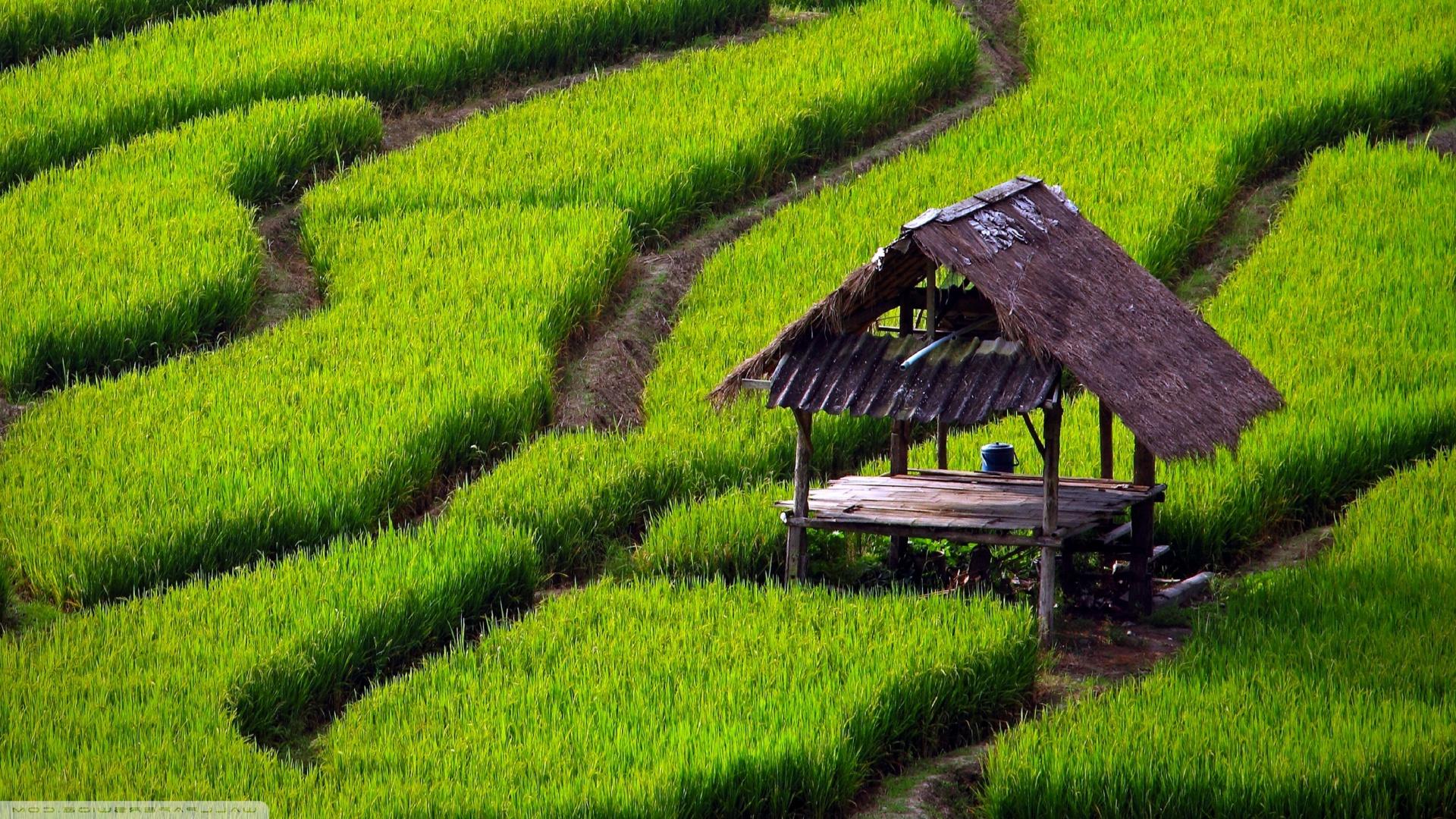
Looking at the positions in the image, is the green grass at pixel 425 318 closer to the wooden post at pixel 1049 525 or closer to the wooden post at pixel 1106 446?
the wooden post at pixel 1106 446

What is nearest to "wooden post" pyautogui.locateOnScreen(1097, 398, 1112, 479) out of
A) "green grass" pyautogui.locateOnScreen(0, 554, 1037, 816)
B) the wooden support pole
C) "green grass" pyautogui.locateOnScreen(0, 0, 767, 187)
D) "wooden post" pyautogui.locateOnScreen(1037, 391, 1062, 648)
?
the wooden support pole

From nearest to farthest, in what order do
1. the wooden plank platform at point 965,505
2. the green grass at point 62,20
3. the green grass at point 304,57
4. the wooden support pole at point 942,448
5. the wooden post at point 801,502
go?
the wooden plank platform at point 965,505, the wooden post at point 801,502, the wooden support pole at point 942,448, the green grass at point 304,57, the green grass at point 62,20

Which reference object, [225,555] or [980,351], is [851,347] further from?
[225,555]

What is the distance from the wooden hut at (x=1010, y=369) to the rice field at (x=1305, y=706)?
72cm

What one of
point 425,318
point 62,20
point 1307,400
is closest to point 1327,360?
point 1307,400

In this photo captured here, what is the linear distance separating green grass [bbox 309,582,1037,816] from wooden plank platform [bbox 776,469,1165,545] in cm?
31

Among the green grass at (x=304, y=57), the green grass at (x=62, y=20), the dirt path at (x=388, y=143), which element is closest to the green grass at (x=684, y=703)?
the dirt path at (x=388, y=143)

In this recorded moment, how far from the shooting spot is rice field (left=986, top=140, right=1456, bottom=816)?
5.19 meters

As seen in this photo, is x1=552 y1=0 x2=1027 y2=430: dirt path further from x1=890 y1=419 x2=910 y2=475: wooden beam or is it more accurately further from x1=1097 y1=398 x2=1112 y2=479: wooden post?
x1=1097 y1=398 x2=1112 y2=479: wooden post

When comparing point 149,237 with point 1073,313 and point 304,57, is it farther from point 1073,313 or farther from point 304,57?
point 1073,313

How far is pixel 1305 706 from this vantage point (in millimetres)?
5598

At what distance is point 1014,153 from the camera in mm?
11438

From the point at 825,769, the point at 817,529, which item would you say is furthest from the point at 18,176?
the point at 825,769

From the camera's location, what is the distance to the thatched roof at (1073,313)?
649cm
